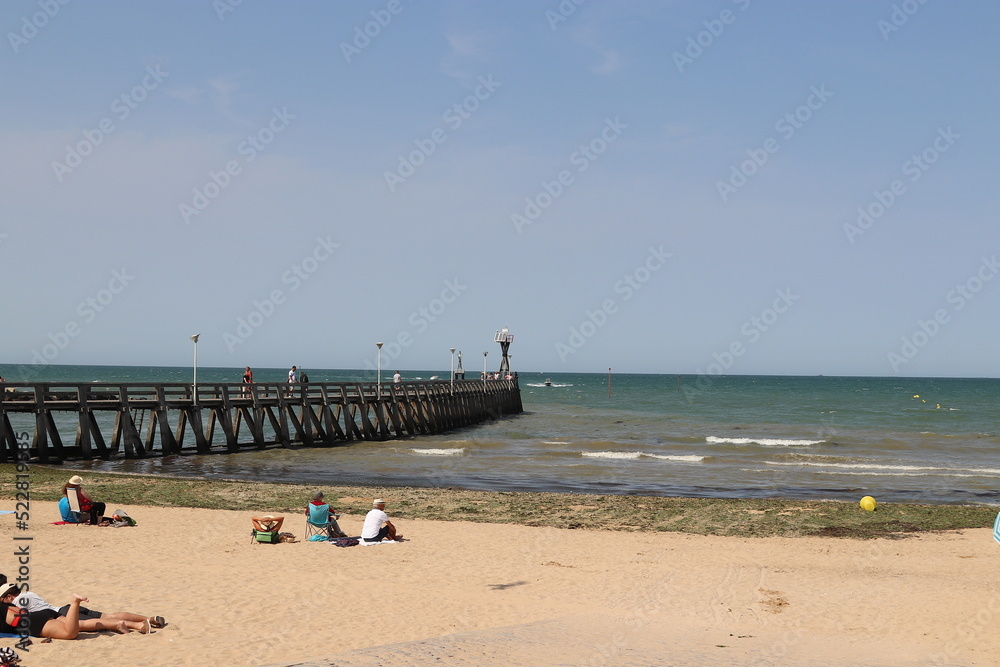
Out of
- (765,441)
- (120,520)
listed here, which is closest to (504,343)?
(765,441)

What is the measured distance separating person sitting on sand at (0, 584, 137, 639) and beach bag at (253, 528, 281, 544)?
5.65 metres

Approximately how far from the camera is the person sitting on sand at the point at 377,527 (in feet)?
49.5

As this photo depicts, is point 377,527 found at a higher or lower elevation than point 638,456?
higher

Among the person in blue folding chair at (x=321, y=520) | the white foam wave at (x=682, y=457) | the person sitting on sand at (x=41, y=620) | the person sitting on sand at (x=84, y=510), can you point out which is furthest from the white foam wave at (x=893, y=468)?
the person sitting on sand at (x=41, y=620)

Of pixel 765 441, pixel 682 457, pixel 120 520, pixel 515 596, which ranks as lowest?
pixel 765 441

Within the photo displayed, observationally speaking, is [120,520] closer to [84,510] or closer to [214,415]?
[84,510]

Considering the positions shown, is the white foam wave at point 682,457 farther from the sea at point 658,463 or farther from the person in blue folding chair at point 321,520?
the person in blue folding chair at point 321,520

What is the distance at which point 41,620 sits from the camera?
350 inches

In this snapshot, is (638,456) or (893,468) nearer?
(893,468)

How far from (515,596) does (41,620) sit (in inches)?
228

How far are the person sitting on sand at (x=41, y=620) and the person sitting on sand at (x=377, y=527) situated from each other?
20.8 ft

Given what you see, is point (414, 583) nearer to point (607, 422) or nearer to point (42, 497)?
point (42, 497)

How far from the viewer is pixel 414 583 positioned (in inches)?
494

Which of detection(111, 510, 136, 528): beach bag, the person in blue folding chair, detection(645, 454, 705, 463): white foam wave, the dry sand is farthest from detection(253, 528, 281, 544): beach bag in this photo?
detection(645, 454, 705, 463): white foam wave
